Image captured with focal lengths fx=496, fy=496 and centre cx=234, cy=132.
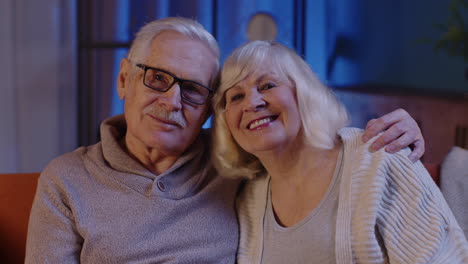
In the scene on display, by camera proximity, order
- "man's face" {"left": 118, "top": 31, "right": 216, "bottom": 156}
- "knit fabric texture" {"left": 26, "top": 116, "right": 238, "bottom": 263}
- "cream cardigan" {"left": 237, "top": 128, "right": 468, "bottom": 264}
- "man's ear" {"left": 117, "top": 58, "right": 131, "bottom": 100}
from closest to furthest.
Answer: "cream cardigan" {"left": 237, "top": 128, "right": 468, "bottom": 264}, "knit fabric texture" {"left": 26, "top": 116, "right": 238, "bottom": 263}, "man's face" {"left": 118, "top": 31, "right": 216, "bottom": 156}, "man's ear" {"left": 117, "top": 58, "right": 131, "bottom": 100}

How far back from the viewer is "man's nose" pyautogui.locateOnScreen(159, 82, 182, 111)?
60.2 inches

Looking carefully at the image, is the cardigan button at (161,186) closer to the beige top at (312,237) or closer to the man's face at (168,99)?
the man's face at (168,99)

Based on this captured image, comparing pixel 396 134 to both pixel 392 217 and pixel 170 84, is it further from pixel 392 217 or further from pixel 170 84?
pixel 170 84

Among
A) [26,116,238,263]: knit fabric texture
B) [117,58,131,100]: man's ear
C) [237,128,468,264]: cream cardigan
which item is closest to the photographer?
[237,128,468,264]: cream cardigan

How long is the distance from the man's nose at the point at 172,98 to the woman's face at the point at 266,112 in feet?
0.58

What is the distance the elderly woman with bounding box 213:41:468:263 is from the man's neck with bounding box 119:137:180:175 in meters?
0.17

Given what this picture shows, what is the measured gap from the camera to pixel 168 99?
60.5 inches

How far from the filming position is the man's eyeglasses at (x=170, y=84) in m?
1.55

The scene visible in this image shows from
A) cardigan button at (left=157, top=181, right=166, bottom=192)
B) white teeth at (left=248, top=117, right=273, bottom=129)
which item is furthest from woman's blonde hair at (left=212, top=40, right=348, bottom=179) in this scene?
cardigan button at (left=157, top=181, right=166, bottom=192)

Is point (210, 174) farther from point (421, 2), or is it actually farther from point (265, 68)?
point (421, 2)

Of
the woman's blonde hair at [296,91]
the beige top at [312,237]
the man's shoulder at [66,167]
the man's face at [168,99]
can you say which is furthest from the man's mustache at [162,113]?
the beige top at [312,237]

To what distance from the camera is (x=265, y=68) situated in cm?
150

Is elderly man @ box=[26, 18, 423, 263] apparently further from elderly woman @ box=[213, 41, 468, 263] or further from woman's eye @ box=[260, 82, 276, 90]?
woman's eye @ box=[260, 82, 276, 90]

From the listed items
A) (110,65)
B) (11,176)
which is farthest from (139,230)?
(110,65)
